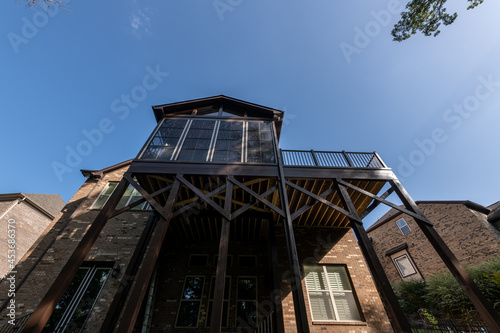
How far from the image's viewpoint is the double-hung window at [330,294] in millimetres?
6828

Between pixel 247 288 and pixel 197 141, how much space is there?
5.94 m

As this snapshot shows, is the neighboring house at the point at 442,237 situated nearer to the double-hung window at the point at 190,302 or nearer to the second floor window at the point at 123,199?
the double-hung window at the point at 190,302

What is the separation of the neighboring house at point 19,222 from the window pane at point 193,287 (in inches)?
A: 400

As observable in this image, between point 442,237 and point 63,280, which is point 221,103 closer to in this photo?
point 63,280

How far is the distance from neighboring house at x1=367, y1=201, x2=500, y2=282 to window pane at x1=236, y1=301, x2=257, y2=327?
500 inches

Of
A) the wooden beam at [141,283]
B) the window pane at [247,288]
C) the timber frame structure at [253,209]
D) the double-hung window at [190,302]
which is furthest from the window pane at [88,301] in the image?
the window pane at [247,288]

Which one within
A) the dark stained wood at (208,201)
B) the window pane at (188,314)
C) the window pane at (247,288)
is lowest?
the window pane at (188,314)

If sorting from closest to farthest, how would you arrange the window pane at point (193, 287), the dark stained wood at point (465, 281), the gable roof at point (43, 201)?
the dark stained wood at point (465, 281), the window pane at point (193, 287), the gable roof at point (43, 201)

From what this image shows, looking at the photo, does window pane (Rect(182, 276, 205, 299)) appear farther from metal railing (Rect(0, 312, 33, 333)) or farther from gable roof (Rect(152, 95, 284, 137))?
gable roof (Rect(152, 95, 284, 137))

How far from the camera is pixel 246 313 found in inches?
287

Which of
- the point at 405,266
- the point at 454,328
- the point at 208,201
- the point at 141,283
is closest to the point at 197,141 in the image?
the point at 208,201

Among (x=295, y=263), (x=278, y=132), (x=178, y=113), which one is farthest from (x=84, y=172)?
(x=295, y=263)

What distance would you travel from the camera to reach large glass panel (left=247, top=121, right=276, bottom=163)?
7344mm

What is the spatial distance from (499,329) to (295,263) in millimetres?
3808
